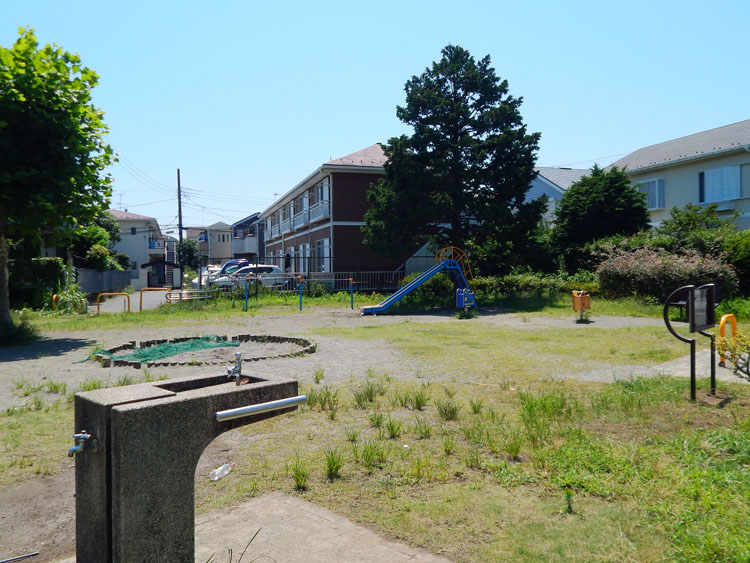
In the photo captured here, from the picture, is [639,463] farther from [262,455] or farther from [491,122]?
[491,122]

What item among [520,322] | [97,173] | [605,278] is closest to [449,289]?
[605,278]

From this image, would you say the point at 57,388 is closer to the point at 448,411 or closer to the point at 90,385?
the point at 90,385

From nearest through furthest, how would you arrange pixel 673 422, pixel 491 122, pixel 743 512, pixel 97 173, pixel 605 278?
pixel 743 512, pixel 673 422, pixel 97 173, pixel 605 278, pixel 491 122

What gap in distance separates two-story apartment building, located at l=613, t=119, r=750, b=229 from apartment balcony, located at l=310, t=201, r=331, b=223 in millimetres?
16020

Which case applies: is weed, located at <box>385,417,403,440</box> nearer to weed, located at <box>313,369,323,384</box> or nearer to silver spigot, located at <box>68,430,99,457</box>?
weed, located at <box>313,369,323,384</box>

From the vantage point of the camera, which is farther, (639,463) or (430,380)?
(430,380)

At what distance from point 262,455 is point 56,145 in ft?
38.2

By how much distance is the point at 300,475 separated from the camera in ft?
14.1

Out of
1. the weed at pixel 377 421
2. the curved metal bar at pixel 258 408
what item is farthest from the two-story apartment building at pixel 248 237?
the curved metal bar at pixel 258 408

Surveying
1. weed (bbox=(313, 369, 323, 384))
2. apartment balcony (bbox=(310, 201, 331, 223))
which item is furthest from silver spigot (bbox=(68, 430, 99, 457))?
apartment balcony (bbox=(310, 201, 331, 223))

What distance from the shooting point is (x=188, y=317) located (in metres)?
19.5

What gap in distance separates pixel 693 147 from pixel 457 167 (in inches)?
647

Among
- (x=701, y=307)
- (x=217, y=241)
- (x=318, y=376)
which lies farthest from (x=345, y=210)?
(x=217, y=241)

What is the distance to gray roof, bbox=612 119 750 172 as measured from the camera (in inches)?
1131
